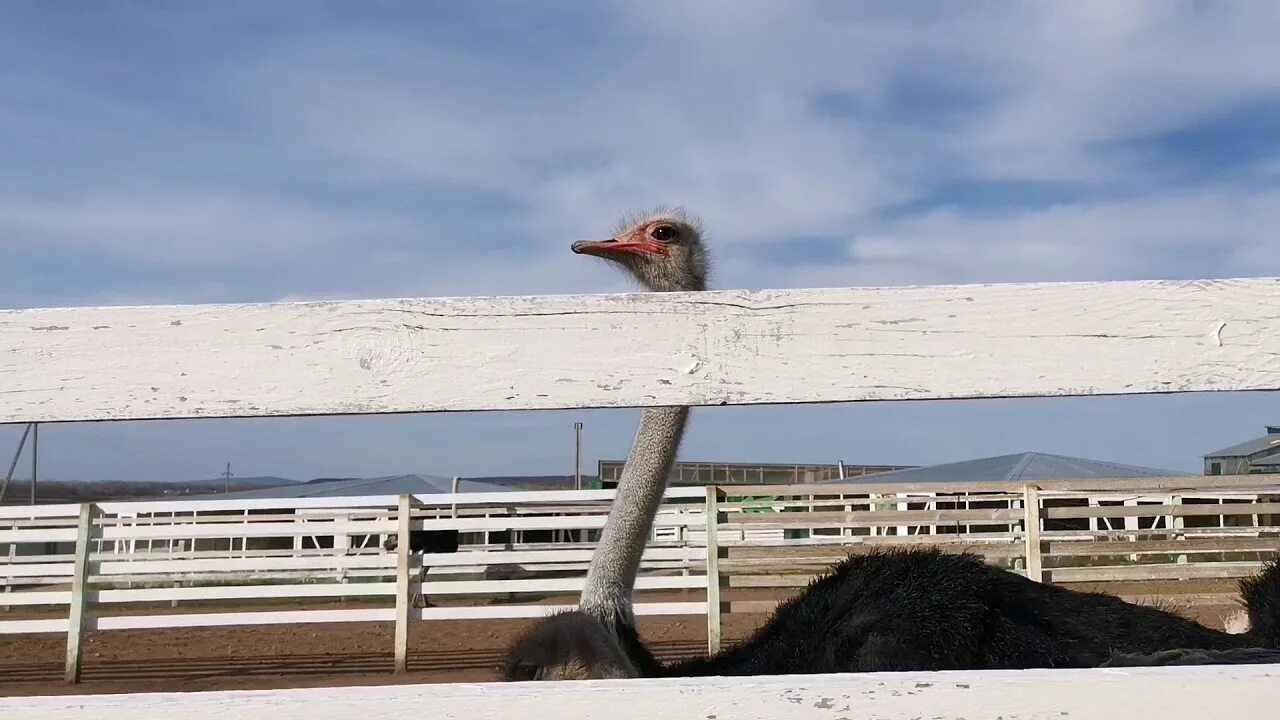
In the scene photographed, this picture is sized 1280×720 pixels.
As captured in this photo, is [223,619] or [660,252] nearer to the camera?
[660,252]

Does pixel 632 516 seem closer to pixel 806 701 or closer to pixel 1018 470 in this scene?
pixel 806 701

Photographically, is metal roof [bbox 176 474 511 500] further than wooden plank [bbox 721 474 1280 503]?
Yes

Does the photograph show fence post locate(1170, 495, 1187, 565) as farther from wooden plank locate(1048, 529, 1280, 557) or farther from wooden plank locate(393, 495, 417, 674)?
wooden plank locate(393, 495, 417, 674)

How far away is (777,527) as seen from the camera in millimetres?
7895

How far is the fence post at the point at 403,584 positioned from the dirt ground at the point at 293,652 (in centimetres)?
14

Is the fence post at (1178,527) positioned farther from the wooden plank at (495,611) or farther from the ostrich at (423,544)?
the ostrich at (423,544)

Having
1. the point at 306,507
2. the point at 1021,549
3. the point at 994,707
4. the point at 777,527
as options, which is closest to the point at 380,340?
the point at 994,707

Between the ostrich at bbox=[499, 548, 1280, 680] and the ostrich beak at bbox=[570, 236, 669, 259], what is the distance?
5.88ft

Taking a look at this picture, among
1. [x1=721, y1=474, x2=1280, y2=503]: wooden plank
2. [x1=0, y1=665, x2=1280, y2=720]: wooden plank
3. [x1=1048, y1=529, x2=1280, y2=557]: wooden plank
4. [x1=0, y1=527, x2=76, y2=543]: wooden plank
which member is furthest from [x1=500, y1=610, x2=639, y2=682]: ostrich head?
[x1=0, y1=527, x2=76, y2=543]: wooden plank

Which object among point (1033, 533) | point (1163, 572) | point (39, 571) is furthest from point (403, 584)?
point (1163, 572)

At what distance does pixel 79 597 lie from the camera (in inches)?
277

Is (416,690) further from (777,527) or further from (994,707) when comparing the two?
(777,527)

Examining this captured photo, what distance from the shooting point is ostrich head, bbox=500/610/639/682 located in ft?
7.16

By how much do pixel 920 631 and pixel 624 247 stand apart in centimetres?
224
